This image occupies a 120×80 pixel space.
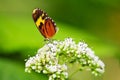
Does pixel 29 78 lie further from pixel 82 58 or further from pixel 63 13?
pixel 63 13

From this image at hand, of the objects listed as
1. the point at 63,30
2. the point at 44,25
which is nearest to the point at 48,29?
the point at 44,25

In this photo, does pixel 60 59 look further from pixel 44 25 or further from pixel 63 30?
pixel 63 30

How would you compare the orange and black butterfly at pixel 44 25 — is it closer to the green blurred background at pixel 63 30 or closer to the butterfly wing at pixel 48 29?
the butterfly wing at pixel 48 29

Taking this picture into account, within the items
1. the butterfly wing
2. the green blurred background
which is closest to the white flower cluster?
the butterfly wing

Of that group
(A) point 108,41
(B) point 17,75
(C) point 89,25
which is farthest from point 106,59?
(B) point 17,75

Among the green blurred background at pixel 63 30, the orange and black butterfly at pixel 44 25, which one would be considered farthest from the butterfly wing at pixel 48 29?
the green blurred background at pixel 63 30

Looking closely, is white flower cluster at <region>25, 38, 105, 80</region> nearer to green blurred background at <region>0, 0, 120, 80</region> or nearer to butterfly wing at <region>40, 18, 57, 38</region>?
butterfly wing at <region>40, 18, 57, 38</region>
